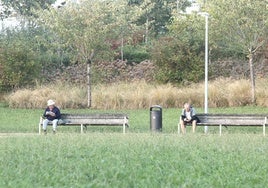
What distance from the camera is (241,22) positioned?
104ft

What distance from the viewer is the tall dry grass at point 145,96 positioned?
31547 mm

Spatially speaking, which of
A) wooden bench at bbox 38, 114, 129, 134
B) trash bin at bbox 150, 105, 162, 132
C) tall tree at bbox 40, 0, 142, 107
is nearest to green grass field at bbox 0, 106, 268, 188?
trash bin at bbox 150, 105, 162, 132

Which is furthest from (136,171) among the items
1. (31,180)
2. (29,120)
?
(29,120)

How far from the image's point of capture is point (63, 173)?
33.5 ft

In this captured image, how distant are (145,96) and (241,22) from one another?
223 inches

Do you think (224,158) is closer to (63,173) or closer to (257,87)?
(63,173)

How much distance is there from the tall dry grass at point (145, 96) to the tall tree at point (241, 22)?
2.58ft

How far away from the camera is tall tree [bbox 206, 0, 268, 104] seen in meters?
31.2

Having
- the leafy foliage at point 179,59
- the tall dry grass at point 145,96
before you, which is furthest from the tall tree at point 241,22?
the leafy foliage at point 179,59

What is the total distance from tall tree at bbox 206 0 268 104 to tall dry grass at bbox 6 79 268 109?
2.58 feet

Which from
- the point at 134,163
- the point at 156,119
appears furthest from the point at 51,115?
the point at 134,163

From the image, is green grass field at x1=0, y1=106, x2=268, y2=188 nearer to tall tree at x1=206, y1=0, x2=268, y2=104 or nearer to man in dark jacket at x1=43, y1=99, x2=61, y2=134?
man in dark jacket at x1=43, y1=99, x2=61, y2=134

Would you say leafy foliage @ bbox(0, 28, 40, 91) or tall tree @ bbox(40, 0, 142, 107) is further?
leafy foliage @ bbox(0, 28, 40, 91)

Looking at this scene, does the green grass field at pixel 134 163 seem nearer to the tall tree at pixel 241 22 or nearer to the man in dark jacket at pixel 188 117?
the man in dark jacket at pixel 188 117
